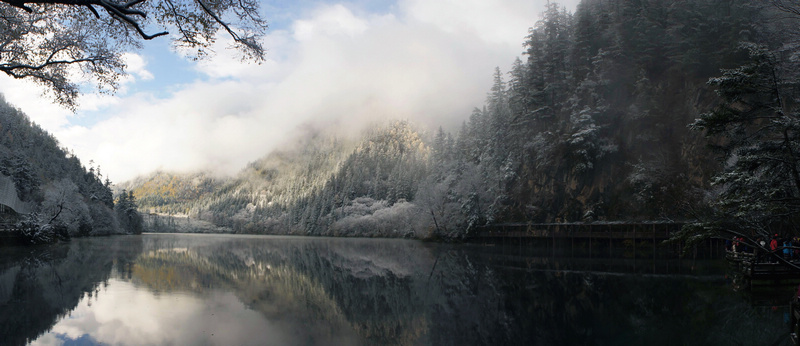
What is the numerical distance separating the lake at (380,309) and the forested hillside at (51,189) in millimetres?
33208

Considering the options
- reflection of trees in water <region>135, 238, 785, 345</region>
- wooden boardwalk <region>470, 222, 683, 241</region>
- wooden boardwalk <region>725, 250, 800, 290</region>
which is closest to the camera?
reflection of trees in water <region>135, 238, 785, 345</region>

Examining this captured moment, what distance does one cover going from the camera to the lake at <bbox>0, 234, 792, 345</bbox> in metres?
11.1

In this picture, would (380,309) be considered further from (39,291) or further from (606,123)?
(606,123)

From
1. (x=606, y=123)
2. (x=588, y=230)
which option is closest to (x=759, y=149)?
(x=588, y=230)

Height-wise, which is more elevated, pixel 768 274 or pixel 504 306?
pixel 768 274

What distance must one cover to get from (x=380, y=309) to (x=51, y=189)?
263 ft

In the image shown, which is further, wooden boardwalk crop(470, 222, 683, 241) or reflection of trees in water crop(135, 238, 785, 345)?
wooden boardwalk crop(470, 222, 683, 241)

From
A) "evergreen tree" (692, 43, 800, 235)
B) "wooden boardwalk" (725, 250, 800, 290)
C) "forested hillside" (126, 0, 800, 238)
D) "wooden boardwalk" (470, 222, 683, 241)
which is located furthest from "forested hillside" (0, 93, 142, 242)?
"wooden boardwalk" (725, 250, 800, 290)

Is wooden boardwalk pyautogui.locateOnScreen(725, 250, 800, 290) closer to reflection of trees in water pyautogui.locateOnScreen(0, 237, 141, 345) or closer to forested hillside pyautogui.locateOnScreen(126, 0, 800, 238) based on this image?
forested hillside pyautogui.locateOnScreen(126, 0, 800, 238)

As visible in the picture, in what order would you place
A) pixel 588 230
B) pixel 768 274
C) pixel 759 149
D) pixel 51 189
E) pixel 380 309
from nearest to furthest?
pixel 759 149 < pixel 380 309 < pixel 768 274 < pixel 588 230 < pixel 51 189

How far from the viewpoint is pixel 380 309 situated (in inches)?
588

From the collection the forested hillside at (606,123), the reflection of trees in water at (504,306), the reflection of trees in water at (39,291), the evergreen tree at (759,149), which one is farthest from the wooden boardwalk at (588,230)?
the reflection of trees in water at (39,291)

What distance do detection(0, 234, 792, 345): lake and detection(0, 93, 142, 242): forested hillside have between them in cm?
3321

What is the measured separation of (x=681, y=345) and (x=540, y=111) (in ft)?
168
